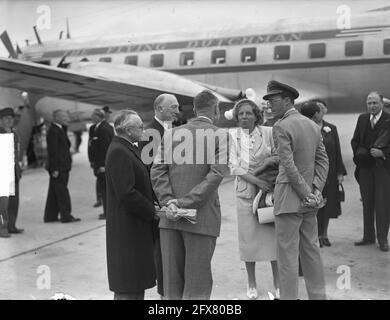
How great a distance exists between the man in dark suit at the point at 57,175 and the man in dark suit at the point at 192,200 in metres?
4.11

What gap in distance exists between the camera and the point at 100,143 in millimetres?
7191

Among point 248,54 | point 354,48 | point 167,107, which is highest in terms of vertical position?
point 248,54

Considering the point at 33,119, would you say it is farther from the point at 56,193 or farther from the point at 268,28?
the point at 268,28

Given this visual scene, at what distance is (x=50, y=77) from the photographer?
7258 millimetres

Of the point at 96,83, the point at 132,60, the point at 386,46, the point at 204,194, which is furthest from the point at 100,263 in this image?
the point at 132,60

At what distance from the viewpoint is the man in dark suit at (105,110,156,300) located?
10.7ft

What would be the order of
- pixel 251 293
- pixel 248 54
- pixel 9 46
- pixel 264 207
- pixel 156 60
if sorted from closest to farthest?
pixel 264 207, pixel 251 293, pixel 248 54, pixel 156 60, pixel 9 46

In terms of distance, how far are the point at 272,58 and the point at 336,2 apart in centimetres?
433

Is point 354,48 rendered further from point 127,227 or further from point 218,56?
point 127,227

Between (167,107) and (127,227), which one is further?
(167,107)

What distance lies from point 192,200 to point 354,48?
7894 mm

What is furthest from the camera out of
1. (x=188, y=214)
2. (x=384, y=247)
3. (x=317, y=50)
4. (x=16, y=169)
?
(x=317, y=50)

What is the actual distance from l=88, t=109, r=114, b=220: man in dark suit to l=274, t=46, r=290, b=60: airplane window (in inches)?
191

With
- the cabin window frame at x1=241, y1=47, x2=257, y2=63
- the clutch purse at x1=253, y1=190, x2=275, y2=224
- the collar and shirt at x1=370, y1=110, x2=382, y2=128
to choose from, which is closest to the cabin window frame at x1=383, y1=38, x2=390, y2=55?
the cabin window frame at x1=241, y1=47, x2=257, y2=63
